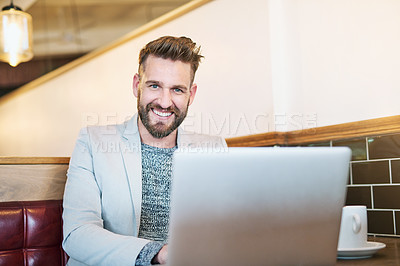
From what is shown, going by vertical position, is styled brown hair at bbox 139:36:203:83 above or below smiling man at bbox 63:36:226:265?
above

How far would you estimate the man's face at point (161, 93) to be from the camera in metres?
1.56

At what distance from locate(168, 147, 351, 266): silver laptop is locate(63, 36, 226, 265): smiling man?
1.33ft

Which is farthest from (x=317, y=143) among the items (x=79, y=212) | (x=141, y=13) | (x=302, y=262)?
(x=141, y=13)

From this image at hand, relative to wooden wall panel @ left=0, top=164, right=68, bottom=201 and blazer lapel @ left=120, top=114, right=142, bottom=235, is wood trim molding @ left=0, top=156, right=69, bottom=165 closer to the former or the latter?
wooden wall panel @ left=0, top=164, right=68, bottom=201

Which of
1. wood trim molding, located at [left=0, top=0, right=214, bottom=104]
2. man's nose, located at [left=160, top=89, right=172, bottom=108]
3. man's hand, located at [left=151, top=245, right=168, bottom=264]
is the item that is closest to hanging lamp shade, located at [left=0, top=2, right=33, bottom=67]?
wood trim molding, located at [left=0, top=0, right=214, bottom=104]

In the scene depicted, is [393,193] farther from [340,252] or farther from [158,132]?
[158,132]

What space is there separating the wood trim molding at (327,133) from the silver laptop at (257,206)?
842mm

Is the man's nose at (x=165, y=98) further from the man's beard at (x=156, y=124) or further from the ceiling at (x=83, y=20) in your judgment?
the ceiling at (x=83, y=20)

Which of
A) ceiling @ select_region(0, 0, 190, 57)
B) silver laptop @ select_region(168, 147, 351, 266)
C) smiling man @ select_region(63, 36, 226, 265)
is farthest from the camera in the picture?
ceiling @ select_region(0, 0, 190, 57)

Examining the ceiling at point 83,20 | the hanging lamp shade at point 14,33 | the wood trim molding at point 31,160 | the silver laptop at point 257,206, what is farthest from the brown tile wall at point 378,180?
the hanging lamp shade at point 14,33

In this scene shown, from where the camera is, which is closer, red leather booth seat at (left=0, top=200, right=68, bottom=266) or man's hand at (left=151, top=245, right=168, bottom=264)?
man's hand at (left=151, top=245, right=168, bottom=264)

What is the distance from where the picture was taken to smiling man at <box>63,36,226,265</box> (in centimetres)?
120

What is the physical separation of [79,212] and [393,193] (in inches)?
39.5

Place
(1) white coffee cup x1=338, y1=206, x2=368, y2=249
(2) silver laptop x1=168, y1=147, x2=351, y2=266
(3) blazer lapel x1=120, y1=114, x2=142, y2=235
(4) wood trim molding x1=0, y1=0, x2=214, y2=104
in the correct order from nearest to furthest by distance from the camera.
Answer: (2) silver laptop x1=168, y1=147, x2=351, y2=266 → (1) white coffee cup x1=338, y1=206, x2=368, y2=249 → (3) blazer lapel x1=120, y1=114, x2=142, y2=235 → (4) wood trim molding x1=0, y1=0, x2=214, y2=104
